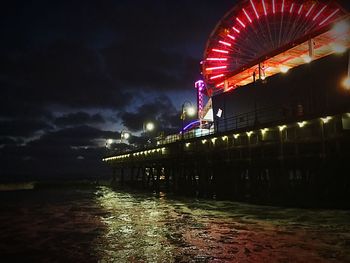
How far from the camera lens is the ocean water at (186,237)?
39.9 feet

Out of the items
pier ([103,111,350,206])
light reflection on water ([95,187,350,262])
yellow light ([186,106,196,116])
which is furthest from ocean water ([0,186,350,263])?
yellow light ([186,106,196,116])

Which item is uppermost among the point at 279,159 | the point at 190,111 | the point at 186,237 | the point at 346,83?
the point at 190,111

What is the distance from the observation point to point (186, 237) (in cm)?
1552

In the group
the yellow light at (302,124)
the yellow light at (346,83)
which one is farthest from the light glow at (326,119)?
the yellow light at (346,83)

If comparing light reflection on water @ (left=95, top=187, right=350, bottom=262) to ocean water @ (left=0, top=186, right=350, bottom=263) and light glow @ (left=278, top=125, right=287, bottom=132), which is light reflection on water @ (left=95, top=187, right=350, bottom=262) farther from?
light glow @ (left=278, top=125, right=287, bottom=132)

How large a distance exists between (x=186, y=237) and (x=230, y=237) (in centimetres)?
198

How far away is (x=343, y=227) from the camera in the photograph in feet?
53.5

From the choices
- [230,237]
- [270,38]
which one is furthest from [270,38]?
[230,237]

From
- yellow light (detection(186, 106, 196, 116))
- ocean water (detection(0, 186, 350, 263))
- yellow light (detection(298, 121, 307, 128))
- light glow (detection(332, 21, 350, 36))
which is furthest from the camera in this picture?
yellow light (detection(186, 106, 196, 116))

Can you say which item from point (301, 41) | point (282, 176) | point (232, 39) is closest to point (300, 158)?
Result: point (282, 176)

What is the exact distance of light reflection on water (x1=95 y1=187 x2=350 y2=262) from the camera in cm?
1196

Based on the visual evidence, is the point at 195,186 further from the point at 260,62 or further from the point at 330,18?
the point at 330,18

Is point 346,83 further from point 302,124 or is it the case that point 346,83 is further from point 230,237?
point 230,237

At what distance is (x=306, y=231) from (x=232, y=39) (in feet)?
120
